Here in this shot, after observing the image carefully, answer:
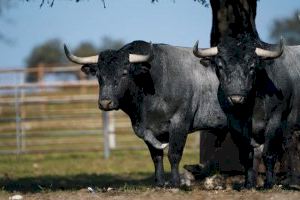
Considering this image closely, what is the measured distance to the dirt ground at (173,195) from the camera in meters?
8.95

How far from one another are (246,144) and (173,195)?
1687mm

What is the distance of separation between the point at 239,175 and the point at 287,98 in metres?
1.97

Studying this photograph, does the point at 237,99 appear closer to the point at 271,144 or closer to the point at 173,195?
the point at 271,144

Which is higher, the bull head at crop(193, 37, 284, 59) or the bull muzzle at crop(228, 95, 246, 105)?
the bull head at crop(193, 37, 284, 59)

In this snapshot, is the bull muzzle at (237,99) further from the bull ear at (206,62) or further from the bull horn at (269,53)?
the bull ear at (206,62)

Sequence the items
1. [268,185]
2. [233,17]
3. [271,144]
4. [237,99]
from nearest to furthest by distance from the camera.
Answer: [237,99] → [268,185] → [271,144] → [233,17]

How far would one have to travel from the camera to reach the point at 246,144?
1037cm

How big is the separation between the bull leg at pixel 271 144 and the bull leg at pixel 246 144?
0.20 metres

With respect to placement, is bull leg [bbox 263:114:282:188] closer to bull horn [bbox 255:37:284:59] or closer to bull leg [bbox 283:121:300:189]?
bull horn [bbox 255:37:284:59]

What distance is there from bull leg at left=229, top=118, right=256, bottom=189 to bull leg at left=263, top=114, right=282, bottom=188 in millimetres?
203

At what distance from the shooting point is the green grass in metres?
14.5

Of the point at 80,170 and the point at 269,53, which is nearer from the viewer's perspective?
the point at 269,53

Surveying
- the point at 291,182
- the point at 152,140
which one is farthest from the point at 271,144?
the point at 152,140

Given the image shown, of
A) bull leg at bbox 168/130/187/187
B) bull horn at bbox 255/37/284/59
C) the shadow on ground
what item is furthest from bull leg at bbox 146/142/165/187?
the shadow on ground
